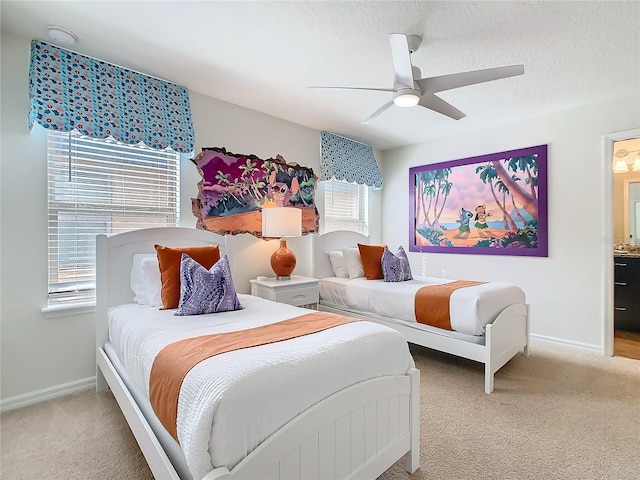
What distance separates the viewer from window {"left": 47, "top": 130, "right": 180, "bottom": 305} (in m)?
2.38

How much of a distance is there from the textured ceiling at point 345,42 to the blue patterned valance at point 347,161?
97 cm

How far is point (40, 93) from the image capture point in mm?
2182

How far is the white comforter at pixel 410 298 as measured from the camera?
2502 millimetres

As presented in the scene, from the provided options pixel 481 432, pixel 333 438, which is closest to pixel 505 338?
pixel 481 432

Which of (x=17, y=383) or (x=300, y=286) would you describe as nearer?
(x=17, y=383)

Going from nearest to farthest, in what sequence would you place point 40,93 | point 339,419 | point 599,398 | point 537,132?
point 339,419, point 40,93, point 599,398, point 537,132

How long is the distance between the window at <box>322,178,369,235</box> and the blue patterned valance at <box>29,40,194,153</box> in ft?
6.48

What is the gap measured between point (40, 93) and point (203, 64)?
3.54ft

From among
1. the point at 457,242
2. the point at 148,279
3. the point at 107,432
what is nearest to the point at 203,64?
the point at 148,279

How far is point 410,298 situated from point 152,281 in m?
2.06

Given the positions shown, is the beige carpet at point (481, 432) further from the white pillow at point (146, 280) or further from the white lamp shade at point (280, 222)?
the white lamp shade at point (280, 222)

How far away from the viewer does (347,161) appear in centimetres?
437

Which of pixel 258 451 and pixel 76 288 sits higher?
pixel 76 288

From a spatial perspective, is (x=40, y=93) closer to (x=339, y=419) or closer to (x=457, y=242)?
(x=339, y=419)
